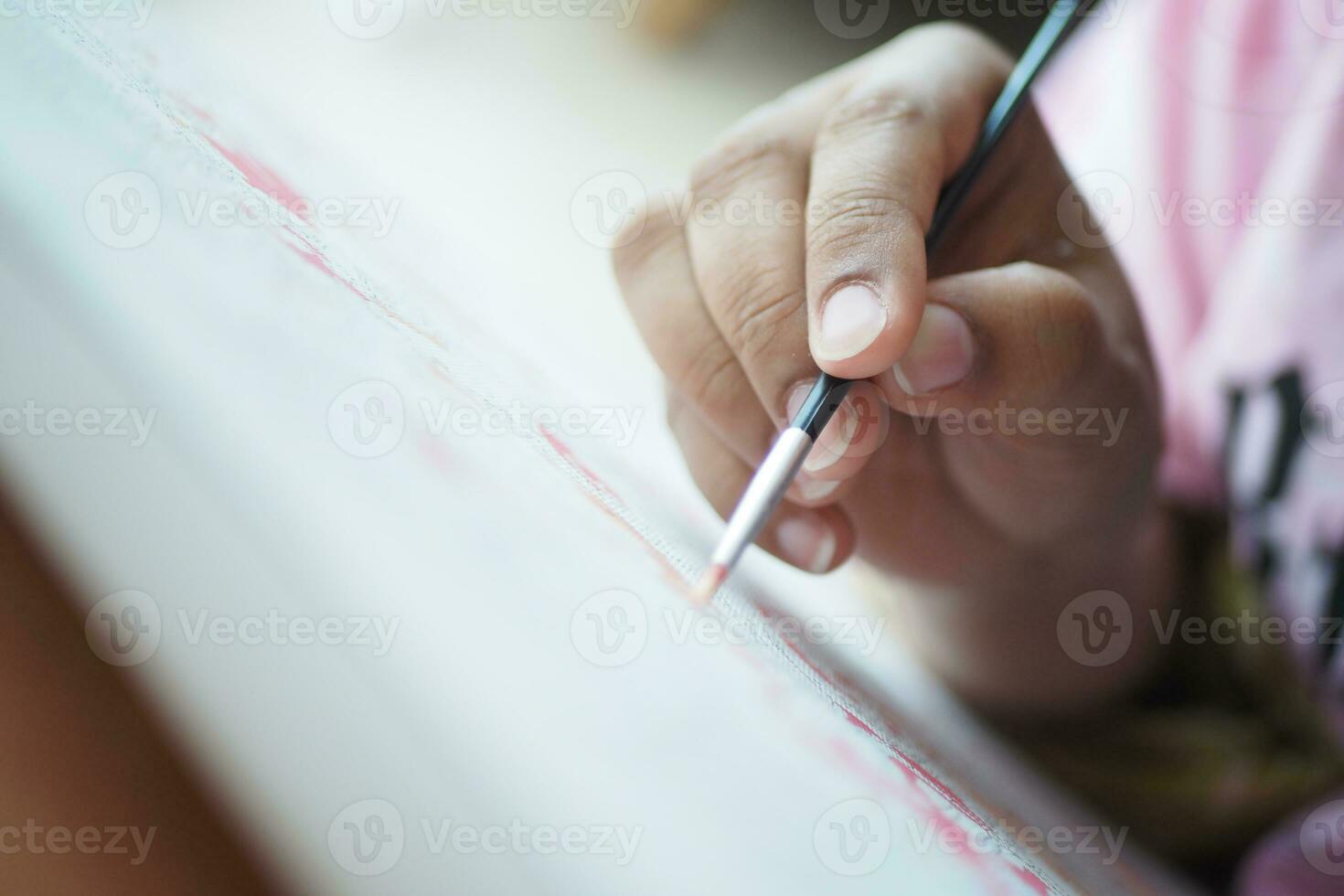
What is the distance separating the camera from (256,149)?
0.94ft

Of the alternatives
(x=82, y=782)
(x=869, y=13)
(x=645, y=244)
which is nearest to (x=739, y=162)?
(x=645, y=244)

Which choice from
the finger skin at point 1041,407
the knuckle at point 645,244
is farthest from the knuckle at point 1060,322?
the knuckle at point 645,244

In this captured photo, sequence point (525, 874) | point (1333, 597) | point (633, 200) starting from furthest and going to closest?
point (633, 200)
point (1333, 597)
point (525, 874)

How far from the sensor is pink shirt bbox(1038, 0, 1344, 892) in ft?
1.15

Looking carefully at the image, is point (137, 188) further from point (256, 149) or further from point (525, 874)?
point (525, 874)

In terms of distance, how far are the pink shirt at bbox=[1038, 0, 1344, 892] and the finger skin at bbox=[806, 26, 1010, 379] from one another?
0.14 metres

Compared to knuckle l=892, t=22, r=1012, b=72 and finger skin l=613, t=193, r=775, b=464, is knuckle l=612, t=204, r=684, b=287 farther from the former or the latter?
knuckle l=892, t=22, r=1012, b=72

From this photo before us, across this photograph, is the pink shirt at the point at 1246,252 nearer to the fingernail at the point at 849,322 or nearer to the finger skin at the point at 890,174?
the finger skin at the point at 890,174

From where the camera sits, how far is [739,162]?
265 millimetres

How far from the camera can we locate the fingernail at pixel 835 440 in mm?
234

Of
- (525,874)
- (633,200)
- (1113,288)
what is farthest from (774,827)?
(633,200)

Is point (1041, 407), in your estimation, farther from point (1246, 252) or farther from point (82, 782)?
point (82, 782)

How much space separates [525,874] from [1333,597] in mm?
333

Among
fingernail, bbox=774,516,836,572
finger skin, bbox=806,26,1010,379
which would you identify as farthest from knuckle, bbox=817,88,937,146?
fingernail, bbox=774,516,836,572
